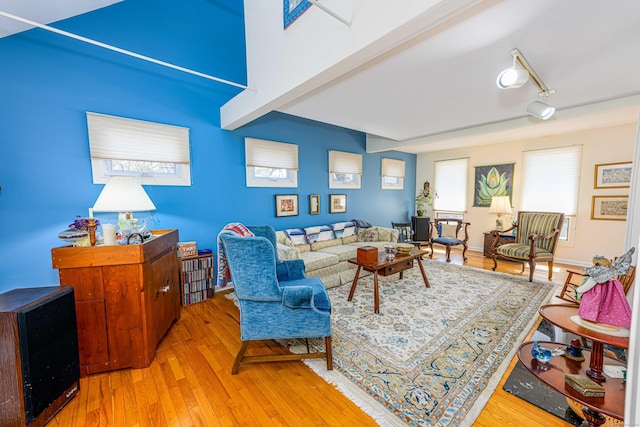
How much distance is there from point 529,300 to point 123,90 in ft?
17.3

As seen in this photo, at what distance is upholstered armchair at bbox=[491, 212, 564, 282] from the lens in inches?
144

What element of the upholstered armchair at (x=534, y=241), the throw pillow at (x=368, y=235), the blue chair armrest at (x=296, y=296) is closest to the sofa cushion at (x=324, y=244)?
the throw pillow at (x=368, y=235)

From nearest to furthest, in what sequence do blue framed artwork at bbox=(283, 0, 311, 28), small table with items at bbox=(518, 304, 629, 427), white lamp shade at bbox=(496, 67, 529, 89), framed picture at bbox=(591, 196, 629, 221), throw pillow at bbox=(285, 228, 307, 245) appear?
small table with items at bbox=(518, 304, 629, 427) < white lamp shade at bbox=(496, 67, 529, 89) < blue framed artwork at bbox=(283, 0, 311, 28) < throw pillow at bbox=(285, 228, 307, 245) < framed picture at bbox=(591, 196, 629, 221)

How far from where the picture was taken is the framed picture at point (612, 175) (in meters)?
3.89

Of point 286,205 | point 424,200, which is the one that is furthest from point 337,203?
point 424,200

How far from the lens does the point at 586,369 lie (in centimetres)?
141

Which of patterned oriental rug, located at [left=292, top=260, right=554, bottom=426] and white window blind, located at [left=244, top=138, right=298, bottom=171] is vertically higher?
white window blind, located at [left=244, top=138, right=298, bottom=171]

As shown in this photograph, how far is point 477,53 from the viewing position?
1.89 metres

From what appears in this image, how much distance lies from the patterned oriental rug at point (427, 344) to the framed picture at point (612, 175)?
2.26m

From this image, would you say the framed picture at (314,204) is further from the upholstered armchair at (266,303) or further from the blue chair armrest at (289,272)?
the upholstered armchair at (266,303)

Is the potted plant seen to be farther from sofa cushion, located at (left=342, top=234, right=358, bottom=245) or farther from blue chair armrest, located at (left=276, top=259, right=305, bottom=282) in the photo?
blue chair armrest, located at (left=276, top=259, right=305, bottom=282)

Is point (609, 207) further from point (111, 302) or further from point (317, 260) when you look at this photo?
point (111, 302)

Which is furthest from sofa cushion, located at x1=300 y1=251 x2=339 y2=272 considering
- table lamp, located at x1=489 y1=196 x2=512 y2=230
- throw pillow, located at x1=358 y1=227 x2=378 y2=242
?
table lamp, located at x1=489 y1=196 x2=512 y2=230

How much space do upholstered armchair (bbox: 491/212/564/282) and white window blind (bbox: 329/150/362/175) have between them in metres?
2.86
